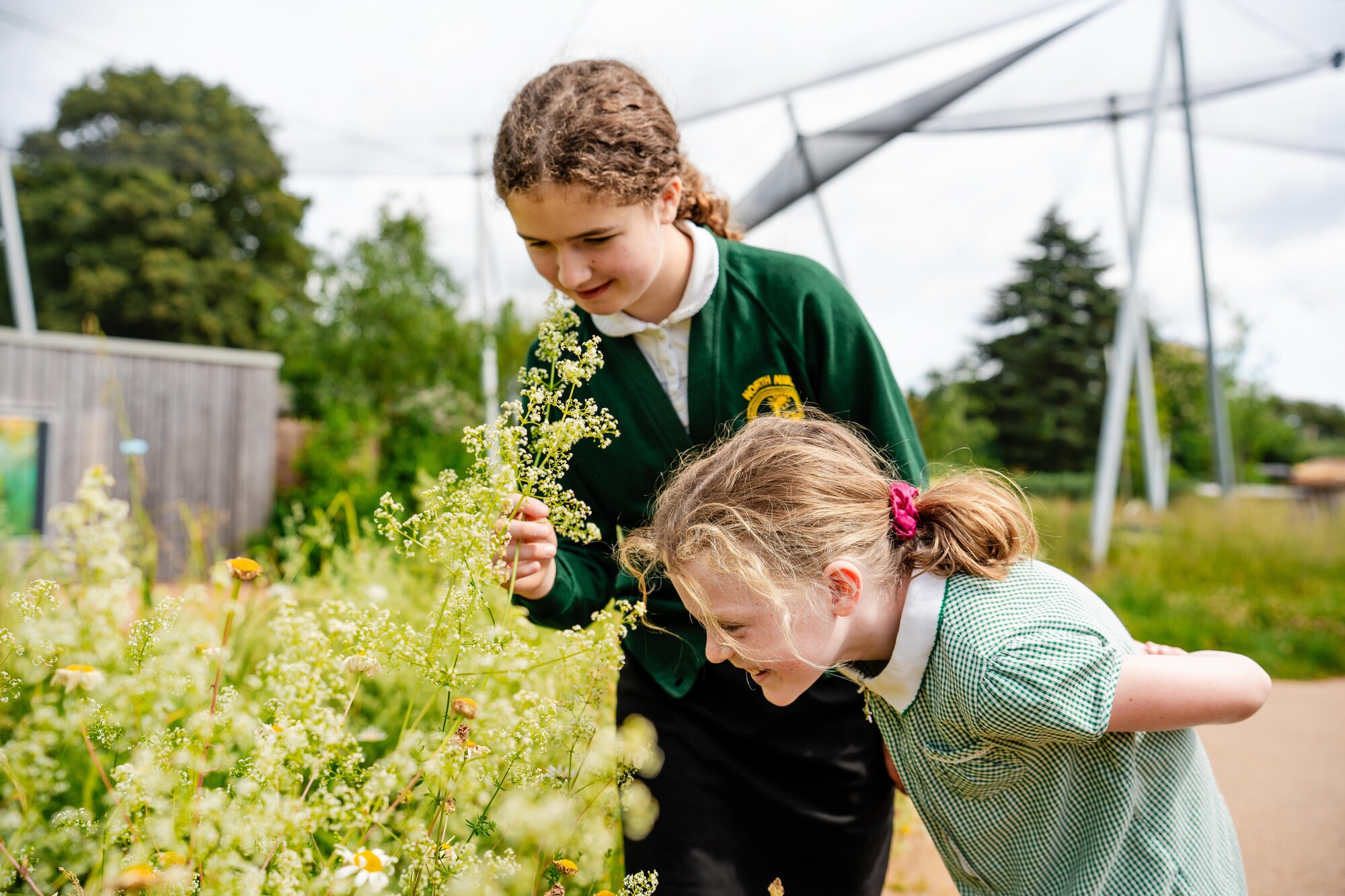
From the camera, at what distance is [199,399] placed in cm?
995

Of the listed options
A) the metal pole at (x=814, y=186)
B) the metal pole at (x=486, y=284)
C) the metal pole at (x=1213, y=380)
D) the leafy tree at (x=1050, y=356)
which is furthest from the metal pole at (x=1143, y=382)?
the leafy tree at (x=1050, y=356)

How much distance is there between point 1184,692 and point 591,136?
1189mm

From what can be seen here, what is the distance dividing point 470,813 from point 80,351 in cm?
1022

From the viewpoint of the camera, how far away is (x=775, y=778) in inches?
62.4

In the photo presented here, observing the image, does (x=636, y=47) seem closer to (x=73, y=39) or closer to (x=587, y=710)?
(x=587, y=710)

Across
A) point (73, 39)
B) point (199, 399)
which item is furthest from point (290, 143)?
point (199, 399)

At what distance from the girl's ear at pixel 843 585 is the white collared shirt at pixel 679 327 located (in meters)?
0.50

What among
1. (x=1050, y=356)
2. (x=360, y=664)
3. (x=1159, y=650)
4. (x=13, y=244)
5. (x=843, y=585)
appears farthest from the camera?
(x=1050, y=356)

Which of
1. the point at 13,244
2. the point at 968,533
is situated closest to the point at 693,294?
the point at 968,533

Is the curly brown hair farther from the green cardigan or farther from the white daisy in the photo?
the white daisy

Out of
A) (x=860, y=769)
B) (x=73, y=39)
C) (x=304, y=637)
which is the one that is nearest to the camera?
(x=304, y=637)

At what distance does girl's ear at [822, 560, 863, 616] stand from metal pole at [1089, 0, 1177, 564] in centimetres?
658

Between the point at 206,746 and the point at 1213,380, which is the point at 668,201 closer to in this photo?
the point at 206,746

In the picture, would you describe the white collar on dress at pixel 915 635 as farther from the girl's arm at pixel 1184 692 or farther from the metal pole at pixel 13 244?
the metal pole at pixel 13 244
